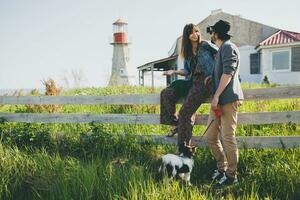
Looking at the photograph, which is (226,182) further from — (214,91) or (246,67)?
(246,67)

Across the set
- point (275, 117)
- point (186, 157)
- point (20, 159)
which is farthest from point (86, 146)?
point (275, 117)

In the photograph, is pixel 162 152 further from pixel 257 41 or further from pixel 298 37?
pixel 257 41

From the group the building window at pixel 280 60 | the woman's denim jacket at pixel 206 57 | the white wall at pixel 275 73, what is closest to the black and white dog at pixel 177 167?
the woman's denim jacket at pixel 206 57

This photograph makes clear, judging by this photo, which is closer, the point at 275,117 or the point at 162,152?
the point at 275,117

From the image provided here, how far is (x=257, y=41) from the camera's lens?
79.9 ft

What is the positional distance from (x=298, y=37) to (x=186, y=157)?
61.7 feet

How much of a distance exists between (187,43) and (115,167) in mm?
2015

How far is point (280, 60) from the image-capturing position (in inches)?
837

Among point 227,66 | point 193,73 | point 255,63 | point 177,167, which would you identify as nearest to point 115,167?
point 177,167

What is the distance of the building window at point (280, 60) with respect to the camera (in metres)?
21.0

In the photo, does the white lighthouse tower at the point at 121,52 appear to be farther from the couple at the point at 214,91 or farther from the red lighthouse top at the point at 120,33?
the couple at the point at 214,91

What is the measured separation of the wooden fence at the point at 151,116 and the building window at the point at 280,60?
56.7ft

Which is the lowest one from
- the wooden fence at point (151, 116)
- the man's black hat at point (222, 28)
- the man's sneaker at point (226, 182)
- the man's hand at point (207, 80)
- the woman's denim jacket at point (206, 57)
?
the man's sneaker at point (226, 182)

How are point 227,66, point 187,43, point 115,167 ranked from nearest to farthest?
point 227,66 → point 187,43 → point 115,167
